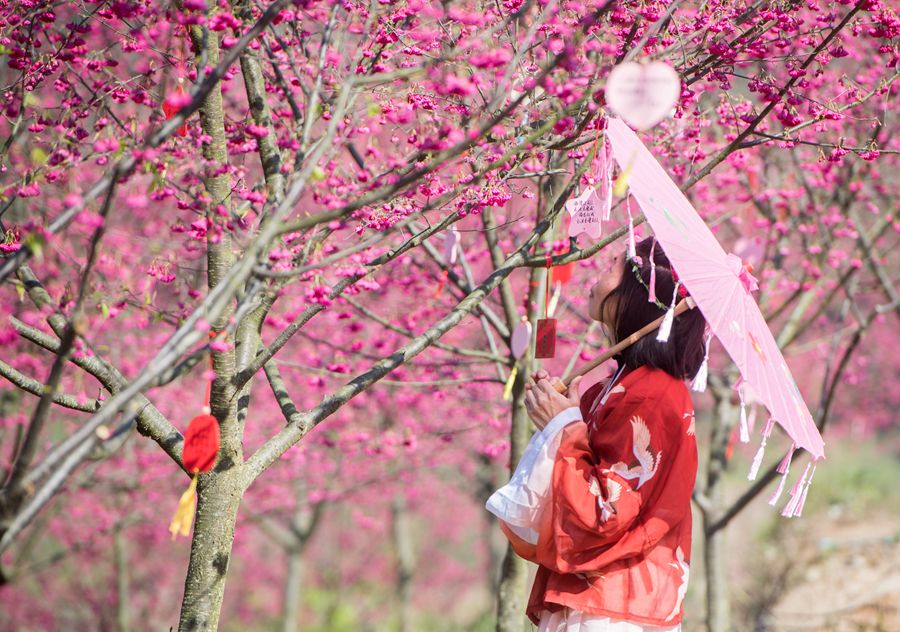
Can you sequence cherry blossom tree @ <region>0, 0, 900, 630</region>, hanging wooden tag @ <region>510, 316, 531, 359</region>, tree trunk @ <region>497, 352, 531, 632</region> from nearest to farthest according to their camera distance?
1. cherry blossom tree @ <region>0, 0, 900, 630</region>
2. hanging wooden tag @ <region>510, 316, 531, 359</region>
3. tree trunk @ <region>497, 352, 531, 632</region>

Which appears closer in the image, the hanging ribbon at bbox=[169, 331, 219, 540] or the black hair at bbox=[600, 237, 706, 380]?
the hanging ribbon at bbox=[169, 331, 219, 540]

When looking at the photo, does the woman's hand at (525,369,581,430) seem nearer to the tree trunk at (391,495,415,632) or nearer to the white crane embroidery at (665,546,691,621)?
the white crane embroidery at (665,546,691,621)

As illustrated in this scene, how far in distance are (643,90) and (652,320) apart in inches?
31.4

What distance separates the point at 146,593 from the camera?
10719 mm

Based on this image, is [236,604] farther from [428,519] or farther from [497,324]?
[497,324]

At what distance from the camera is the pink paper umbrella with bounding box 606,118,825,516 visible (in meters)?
2.28

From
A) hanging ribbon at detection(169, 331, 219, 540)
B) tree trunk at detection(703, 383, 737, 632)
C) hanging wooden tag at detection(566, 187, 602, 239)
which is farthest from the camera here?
tree trunk at detection(703, 383, 737, 632)

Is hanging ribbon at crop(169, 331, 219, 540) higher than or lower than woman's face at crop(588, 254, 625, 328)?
lower

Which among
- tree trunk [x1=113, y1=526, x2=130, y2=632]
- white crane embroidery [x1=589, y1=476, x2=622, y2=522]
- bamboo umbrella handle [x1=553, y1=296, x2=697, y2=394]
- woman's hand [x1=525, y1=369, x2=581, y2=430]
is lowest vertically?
white crane embroidery [x1=589, y1=476, x2=622, y2=522]

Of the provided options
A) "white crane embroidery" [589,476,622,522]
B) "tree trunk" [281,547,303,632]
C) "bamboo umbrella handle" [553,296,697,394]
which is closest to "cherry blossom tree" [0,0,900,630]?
"bamboo umbrella handle" [553,296,697,394]

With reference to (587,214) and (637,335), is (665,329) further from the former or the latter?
(587,214)

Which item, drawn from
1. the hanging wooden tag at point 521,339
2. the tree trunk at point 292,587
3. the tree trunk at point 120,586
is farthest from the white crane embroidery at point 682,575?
the tree trunk at point 292,587

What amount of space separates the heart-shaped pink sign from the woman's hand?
0.87 meters

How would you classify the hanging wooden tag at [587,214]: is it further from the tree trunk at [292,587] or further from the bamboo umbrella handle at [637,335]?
the tree trunk at [292,587]
